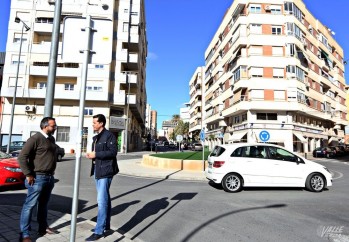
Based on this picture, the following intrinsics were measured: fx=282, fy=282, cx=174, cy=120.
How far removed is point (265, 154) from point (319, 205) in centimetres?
264

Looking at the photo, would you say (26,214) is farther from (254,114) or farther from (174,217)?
(254,114)

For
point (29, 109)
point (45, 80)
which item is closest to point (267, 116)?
point (45, 80)

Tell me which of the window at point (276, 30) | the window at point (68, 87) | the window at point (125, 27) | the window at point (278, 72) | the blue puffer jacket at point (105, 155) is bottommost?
the blue puffer jacket at point (105, 155)

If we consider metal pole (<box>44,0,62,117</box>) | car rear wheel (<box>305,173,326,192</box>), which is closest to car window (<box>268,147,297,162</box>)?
car rear wheel (<box>305,173,326,192</box>)

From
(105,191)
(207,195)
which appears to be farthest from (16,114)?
(105,191)

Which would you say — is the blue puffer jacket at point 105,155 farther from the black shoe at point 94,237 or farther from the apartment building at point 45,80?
the apartment building at point 45,80

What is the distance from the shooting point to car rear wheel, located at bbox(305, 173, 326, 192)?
32.2ft

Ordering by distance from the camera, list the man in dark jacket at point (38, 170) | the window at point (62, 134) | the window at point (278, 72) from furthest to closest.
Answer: the window at point (278, 72) → the window at point (62, 134) → the man in dark jacket at point (38, 170)

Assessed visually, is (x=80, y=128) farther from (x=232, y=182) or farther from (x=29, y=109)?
(x=29, y=109)

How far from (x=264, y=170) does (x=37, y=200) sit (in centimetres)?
747

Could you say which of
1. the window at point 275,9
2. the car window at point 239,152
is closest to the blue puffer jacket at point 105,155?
the car window at point 239,152

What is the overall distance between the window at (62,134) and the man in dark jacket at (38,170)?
34.0 meters

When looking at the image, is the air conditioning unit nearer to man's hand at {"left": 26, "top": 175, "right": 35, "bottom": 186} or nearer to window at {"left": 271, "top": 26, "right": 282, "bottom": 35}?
window at {"left": 271, "top": 26, "right": 282, "bottom": 35}

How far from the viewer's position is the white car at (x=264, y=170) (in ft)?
31.9
